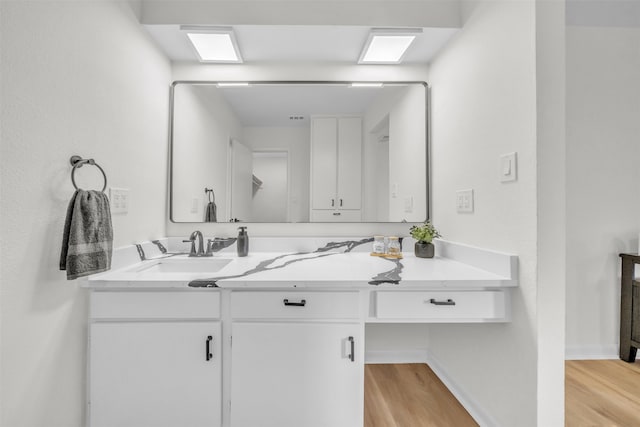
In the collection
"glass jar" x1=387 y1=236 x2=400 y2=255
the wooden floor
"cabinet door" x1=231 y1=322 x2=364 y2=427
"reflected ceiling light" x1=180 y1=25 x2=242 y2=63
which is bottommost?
the wooden floor

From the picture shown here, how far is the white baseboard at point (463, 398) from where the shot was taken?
1517 millimetres

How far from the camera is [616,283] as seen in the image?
232cm

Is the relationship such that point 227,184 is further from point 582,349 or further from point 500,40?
point 582,349

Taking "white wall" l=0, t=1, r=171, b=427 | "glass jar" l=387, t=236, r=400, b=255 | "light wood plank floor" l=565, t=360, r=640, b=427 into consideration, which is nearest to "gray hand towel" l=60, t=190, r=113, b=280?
"white wall" l=0, t=1, r=171, b=427

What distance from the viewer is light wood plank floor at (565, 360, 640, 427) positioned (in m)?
1.63

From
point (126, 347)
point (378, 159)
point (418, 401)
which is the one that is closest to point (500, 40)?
point (378, 159)

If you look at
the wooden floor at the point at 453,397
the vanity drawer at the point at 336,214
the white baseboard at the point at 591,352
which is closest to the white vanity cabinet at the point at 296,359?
the wooden floor at the point at 453,397

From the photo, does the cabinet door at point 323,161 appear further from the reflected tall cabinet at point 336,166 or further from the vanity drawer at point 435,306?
the vanity drawer at point 435,306

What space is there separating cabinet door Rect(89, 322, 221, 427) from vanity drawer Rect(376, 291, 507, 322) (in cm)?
71

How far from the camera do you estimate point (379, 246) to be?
1.95 metres

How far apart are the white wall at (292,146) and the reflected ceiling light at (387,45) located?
2.00 ft

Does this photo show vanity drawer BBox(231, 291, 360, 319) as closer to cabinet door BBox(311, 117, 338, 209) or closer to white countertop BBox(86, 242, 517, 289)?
white countertop BBox(86, 242, 517, 289)

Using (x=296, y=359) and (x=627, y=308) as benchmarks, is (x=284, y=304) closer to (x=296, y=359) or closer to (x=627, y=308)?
(x=296, y=359)

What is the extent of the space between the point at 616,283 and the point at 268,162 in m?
2.70
